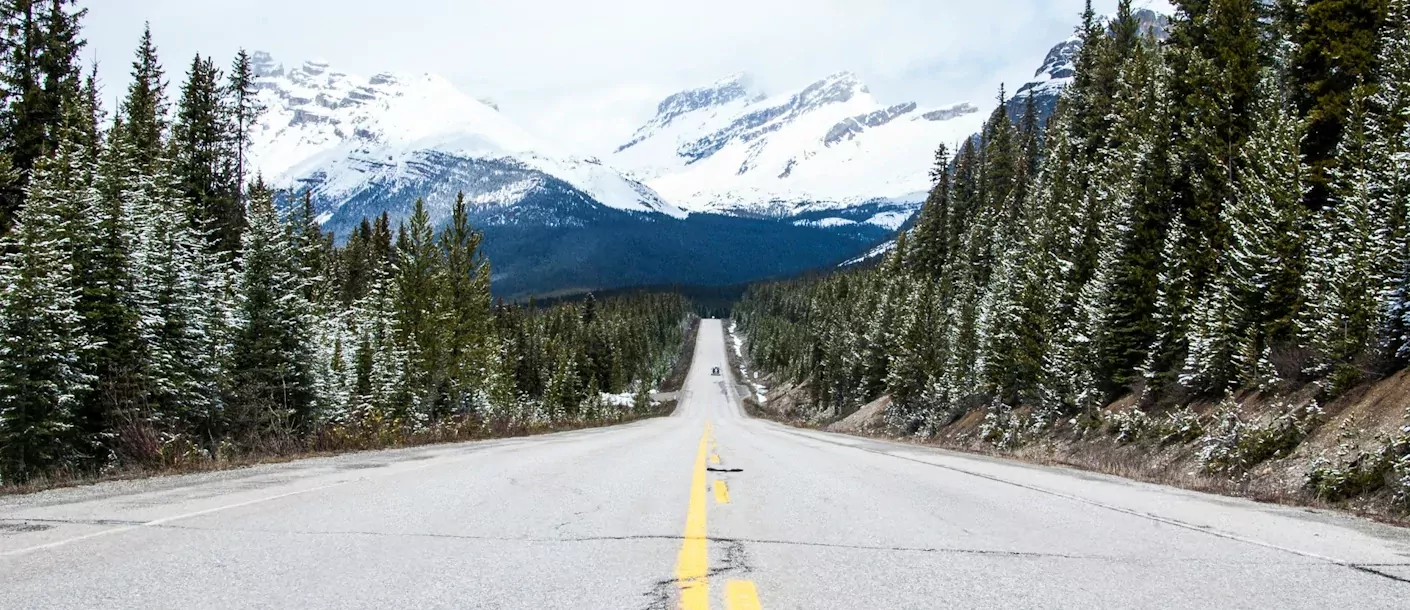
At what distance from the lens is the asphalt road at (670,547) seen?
4398 millimetres

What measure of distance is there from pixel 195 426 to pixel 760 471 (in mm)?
14704

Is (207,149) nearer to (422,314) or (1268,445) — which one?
(422,314)

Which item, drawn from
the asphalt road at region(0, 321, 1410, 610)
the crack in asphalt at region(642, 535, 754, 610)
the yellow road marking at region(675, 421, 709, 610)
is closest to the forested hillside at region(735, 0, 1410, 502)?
the asphalt road at region(0, 321, 1410, 610)

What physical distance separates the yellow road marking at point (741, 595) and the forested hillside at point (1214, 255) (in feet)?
28.5

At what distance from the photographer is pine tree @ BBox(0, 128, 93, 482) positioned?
1487 centimetres

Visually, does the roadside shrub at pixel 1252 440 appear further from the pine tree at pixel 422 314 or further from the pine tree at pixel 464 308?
the pine tree at pixel 464 308

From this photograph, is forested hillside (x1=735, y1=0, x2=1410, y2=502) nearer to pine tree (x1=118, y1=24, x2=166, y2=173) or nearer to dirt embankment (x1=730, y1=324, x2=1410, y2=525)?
dirt embankment (x1=730, y1=324, x2=1410, y2=525)

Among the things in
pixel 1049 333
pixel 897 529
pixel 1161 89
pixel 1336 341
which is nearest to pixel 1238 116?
pixel 1161 89

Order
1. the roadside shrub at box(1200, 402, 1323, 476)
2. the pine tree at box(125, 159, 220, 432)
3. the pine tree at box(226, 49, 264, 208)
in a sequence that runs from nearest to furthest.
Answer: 1. the roadside shrub at box(1200, 402, 1323, 476)
2. the pine tree at box(125, 159, 220, 432)
3. the pine tree at box(226, 49, 264, 208)

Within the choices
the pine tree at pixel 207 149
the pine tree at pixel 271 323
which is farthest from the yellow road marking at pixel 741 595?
the pine tree at pixel 207 149

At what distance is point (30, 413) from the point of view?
15211 mm

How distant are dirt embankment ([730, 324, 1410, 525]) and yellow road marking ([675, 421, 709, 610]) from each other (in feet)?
22.9

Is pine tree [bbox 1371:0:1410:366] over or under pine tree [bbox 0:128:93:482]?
over

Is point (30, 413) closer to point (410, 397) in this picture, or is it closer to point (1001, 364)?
point (410, 397)
